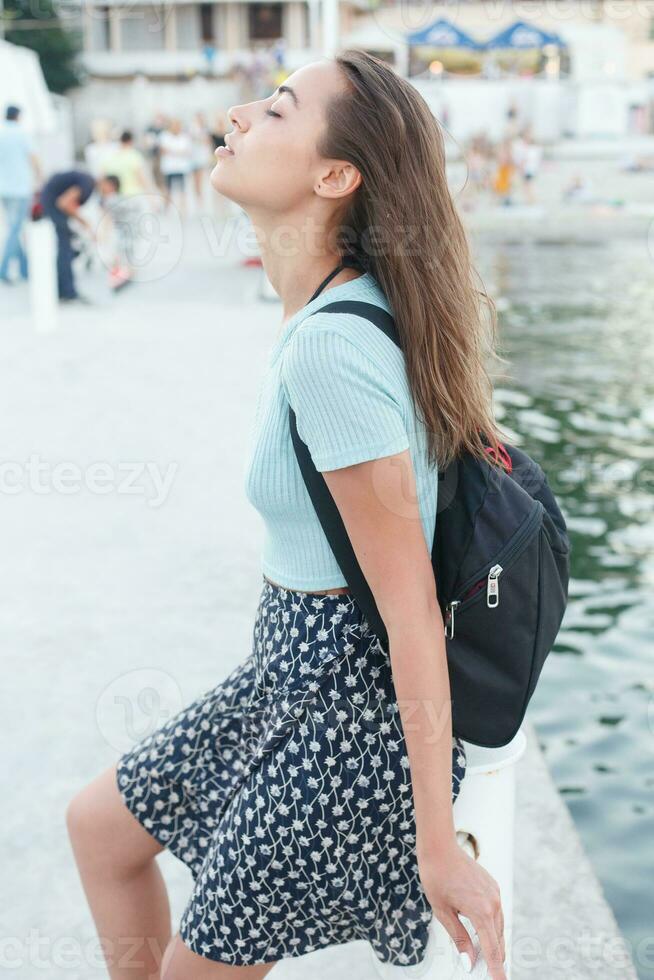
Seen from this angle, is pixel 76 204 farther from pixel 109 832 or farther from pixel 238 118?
pixel 109 832

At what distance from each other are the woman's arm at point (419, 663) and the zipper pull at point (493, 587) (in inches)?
3.2

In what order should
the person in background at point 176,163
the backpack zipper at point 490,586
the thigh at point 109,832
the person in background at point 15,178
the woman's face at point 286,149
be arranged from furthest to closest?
1. the person in background at point 176,163
2. the person in background at point 15,178
3. the thigh at point 109,832
4. the woman's face at point 286,149
5. the backpack zipper at point 490,586

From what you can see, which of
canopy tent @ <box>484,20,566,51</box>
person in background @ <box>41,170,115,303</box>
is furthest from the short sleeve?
canopy tent @ <box>484,20,566,51</box>

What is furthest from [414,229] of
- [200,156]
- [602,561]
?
[200,156]

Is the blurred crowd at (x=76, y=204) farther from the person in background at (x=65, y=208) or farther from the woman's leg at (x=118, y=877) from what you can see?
the woman's leg at (x=118, y=877)

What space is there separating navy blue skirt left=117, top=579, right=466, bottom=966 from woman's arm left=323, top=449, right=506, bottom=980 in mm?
109

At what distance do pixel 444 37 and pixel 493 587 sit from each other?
32.7 metres

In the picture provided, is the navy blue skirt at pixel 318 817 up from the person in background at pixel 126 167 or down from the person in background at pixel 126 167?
up

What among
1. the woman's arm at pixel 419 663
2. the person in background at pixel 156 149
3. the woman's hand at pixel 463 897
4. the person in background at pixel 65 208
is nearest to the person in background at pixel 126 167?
the person in background at pixel 65 208

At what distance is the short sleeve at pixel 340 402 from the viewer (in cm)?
151

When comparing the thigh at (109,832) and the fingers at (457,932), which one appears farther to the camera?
the thigh at (109,832)

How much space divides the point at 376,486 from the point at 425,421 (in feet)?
0.50

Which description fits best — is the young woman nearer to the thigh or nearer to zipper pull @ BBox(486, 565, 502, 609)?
zipper pull @ BBox(486, 565, 502, 609)

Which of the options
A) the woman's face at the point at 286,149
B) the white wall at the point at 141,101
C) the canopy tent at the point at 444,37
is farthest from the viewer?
the white wall at the point at 141,101
